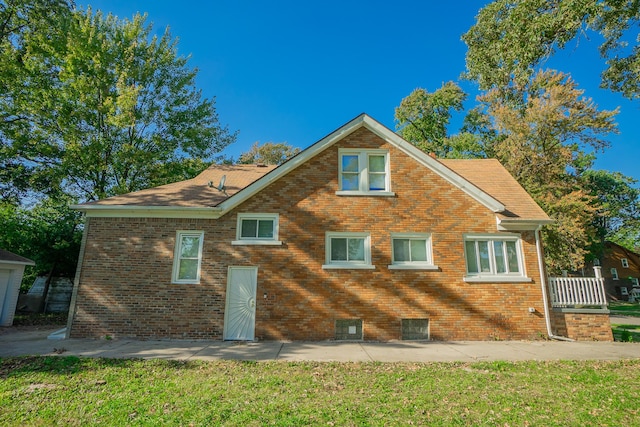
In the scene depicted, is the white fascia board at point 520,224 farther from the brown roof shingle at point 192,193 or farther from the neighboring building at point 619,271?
the neighboring building at point 619,271

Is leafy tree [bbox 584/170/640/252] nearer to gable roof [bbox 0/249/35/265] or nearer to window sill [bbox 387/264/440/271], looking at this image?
window sill [bbox 387/264/440/271]

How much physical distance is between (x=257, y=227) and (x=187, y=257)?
2.39 metres

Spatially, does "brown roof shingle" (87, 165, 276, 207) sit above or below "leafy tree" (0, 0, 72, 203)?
below

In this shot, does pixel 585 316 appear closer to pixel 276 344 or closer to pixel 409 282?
pixel 409 282

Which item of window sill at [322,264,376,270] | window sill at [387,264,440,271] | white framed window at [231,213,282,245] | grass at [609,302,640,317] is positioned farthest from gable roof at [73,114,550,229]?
grass at [609,302,640,317]

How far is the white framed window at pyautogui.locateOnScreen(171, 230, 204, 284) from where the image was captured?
9.91m

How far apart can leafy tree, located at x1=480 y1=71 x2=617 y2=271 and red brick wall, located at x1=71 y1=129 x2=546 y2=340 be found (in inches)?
475

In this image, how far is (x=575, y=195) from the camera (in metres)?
19.3

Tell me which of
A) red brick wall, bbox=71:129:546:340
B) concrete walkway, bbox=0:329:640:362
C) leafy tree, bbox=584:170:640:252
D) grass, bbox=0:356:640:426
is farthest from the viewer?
leafy tree, bbox=584:170:640:252

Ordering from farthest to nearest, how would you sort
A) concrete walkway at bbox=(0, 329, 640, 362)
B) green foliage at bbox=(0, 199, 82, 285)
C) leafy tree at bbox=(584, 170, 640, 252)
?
leafy tree at bbox=(584, 170, 640, 252) → green foliage at bbox=(0, 199, 82, 285) → concrete walkway at bbox=(0, 329, 640, 362)

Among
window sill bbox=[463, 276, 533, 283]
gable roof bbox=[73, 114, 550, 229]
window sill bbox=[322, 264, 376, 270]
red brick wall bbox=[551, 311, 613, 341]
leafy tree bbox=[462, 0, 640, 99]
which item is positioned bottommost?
red brick wall bbox=[551, 311, 613, 341]

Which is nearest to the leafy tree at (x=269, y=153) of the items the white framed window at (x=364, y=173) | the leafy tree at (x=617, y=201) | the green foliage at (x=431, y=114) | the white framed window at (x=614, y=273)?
Result: the green foliage at (x=431, y=114)

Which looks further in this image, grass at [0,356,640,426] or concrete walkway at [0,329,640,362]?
concrete walkway at [0,329,640,362]

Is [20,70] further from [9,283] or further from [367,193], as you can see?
[367,193]
